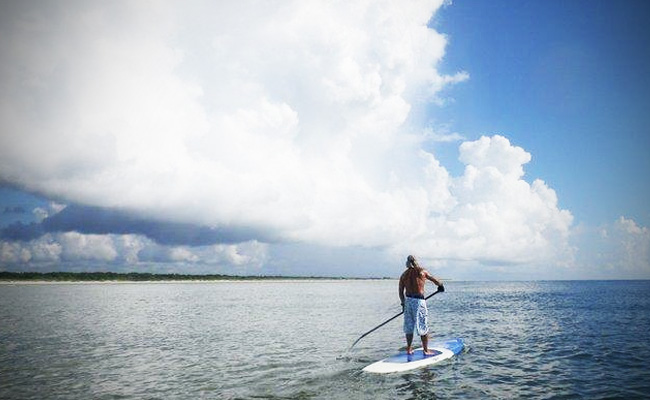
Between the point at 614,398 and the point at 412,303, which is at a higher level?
the point at 412,303

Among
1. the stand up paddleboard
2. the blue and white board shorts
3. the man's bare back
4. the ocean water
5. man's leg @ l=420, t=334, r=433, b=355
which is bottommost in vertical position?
the ocean water

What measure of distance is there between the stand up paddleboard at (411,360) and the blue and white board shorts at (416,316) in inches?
41.9

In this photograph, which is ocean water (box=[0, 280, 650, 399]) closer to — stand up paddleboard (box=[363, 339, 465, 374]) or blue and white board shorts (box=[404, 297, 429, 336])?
stand up paddleboard (box=[363, 339, 465, 374])

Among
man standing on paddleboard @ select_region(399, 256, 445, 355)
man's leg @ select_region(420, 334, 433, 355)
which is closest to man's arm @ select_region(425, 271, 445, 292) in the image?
man standing on paddleboard @ select_region(399, 256, 445, 355)

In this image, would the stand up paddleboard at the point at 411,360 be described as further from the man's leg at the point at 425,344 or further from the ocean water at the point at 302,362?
the ocean water at the point at 302,362

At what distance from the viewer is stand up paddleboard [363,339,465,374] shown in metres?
14.7

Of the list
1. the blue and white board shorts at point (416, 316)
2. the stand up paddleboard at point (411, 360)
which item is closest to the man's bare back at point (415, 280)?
the blue and white board shorts at point (416, 316)

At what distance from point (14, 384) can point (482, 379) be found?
16.4m

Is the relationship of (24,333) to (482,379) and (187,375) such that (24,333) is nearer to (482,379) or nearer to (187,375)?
(187,375)

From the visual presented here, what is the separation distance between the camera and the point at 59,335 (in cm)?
2464

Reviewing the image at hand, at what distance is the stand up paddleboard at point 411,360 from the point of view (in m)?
14.7

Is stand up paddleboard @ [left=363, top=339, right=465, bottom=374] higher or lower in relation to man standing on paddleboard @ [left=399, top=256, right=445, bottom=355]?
lower

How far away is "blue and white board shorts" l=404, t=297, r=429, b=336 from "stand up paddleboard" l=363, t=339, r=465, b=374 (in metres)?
1.07

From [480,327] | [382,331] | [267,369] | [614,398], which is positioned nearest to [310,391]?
[267,369]
